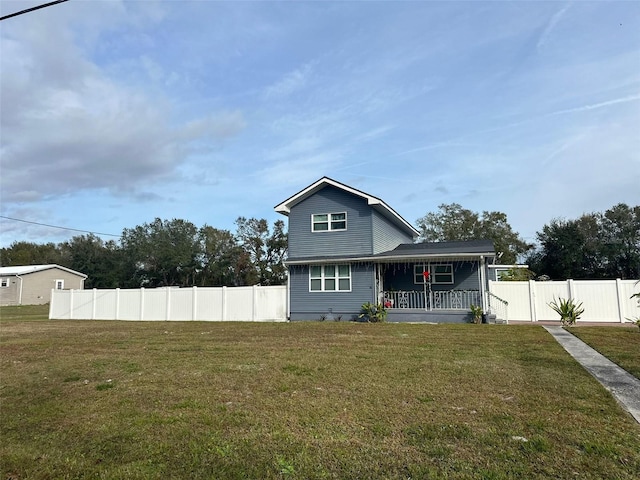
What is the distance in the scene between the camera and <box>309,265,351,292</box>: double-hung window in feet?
66.2

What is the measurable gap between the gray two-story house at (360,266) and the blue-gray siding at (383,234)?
0.05 metres

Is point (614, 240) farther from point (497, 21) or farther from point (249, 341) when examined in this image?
point (249, 341)

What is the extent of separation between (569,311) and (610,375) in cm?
986

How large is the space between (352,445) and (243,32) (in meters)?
10.6

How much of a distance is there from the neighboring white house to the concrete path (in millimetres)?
45848

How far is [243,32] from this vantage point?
1138 cm

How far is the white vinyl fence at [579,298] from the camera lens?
17.0 meters

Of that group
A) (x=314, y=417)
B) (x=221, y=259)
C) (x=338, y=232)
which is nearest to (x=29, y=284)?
(x=221, y=259)

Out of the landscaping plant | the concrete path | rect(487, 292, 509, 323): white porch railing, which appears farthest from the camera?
rect(487, 292, 509, 323): white porch railing

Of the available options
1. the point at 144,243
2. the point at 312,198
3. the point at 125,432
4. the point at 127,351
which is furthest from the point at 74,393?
the point at 144,243

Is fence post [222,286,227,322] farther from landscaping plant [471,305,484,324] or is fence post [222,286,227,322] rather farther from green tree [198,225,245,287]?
green tree [198,225,245,287]

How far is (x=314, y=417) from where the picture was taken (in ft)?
16.7

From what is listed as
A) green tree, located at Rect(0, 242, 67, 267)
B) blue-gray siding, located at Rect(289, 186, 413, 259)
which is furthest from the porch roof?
green tree, located at Rect(0, 242, 67, 267)

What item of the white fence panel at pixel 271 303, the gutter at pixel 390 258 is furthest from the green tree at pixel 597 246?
the white fence panel at pixel 271 303
